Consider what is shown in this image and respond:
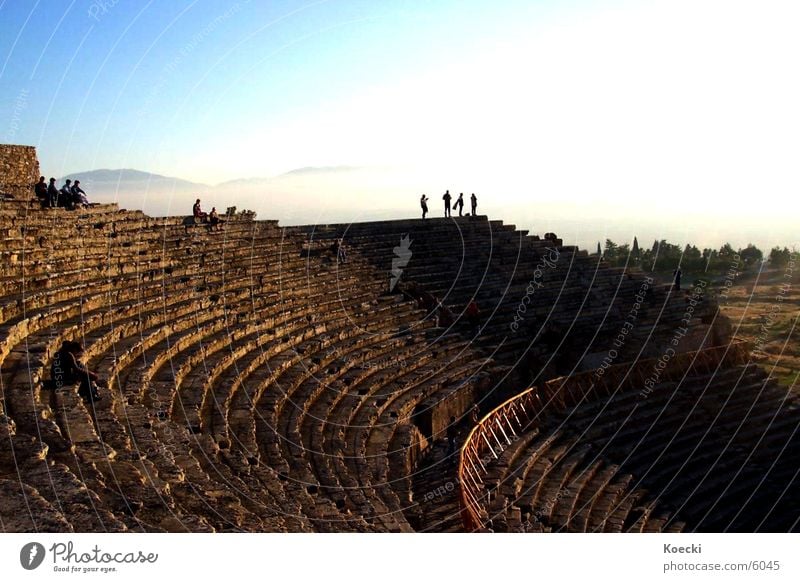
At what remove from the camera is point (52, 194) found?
15734 millimetres

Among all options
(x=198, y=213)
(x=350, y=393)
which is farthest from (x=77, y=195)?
(x=350, y=393)

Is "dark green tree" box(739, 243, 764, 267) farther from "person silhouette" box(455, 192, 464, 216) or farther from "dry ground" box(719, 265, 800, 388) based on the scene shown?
"person silhouette" box(455, 192, 464, 216)

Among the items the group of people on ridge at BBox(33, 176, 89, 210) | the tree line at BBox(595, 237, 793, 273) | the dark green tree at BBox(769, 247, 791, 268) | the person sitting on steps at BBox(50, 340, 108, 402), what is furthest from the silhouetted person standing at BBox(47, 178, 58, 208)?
the dark green tree at BBox(769, 247, 791, 268)

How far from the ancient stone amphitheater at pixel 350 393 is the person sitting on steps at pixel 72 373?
199 mm

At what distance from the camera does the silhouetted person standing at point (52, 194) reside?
15.7 meters

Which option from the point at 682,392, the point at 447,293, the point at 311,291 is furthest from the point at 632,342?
the point at 311,291

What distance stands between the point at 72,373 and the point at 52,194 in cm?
808

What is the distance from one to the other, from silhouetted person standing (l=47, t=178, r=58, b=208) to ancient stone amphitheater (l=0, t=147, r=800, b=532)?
1.83 feet

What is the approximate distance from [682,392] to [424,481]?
28.9 ft

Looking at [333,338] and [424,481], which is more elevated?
[333,338]

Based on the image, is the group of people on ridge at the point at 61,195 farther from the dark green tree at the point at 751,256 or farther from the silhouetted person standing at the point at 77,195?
the dark green tree at the point at 751,256

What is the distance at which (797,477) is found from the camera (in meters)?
16.0

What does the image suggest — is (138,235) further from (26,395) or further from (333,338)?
(26,395)
